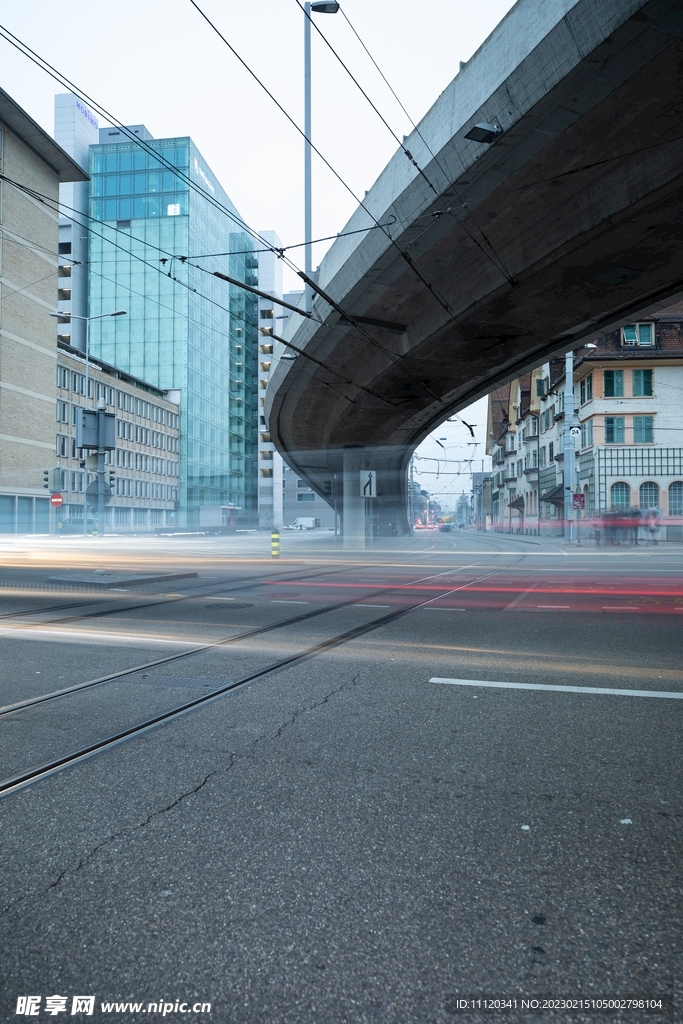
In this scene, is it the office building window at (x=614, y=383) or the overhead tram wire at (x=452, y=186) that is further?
the office building window at (x=614, y=383)

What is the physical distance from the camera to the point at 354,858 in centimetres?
277

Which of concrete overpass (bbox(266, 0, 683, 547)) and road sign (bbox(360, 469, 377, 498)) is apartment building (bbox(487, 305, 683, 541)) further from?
concrete overpass (bbox(266, 0, 683, 547))

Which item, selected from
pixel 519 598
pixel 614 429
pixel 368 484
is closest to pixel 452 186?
pixel 519 598

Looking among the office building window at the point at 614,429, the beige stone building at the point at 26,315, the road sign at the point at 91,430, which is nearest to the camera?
the road sign at the point at 91,430

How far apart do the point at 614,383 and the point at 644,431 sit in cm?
366

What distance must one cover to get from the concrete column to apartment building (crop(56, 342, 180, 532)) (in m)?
25.9

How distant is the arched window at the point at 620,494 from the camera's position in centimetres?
4531

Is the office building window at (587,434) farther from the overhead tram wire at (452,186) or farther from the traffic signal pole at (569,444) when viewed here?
the overhead tram wire at (452,186)

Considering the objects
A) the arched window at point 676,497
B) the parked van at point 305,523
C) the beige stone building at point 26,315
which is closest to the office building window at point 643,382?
the arched window at point 676,497

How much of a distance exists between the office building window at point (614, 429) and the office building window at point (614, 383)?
1532mm

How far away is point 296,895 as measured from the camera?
2.51m

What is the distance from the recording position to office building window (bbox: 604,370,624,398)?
45.8 meters

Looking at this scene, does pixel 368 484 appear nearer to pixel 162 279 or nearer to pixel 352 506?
pixel 352 506

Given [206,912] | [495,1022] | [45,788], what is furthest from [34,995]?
[45,788]
